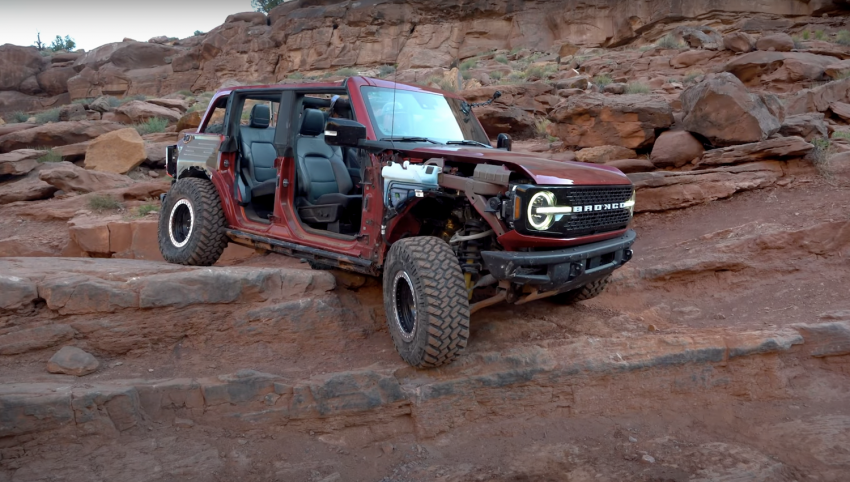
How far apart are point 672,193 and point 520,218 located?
16.2ft

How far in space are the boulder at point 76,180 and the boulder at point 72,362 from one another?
8007 mm

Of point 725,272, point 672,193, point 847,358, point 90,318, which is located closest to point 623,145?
point 672,193

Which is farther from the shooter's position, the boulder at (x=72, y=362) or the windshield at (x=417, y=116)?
the windshield at (x=417, y=116)

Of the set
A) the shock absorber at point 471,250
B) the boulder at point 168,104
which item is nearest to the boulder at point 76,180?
the shock absorber at point 471,250

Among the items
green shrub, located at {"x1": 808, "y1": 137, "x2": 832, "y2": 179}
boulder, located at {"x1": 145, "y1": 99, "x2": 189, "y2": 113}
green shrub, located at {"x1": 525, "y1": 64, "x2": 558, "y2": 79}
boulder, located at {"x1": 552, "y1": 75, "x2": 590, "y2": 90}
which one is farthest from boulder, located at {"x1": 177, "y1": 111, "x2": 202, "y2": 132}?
green shrub, located at {"x1": 808, "y1": 137, "x2": 832, "y2": 179}

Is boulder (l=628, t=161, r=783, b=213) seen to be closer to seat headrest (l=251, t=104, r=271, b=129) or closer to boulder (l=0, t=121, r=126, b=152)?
seat headrest (l=251, t=104, r=271, b=129)

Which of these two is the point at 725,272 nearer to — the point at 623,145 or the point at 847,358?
the point at 847,358

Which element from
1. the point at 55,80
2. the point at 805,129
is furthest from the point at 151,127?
the point at 55,80

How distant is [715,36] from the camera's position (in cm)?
2184

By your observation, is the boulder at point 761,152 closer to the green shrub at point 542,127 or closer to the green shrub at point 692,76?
the green shrub at point 542,127

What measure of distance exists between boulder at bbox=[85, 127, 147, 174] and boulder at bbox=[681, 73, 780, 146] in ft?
35.9

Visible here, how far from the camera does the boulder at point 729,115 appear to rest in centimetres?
805

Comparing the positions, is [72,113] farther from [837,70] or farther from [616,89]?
Answer: [837,70]

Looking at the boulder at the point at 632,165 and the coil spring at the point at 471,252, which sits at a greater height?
the boulder at the point at 632,165
